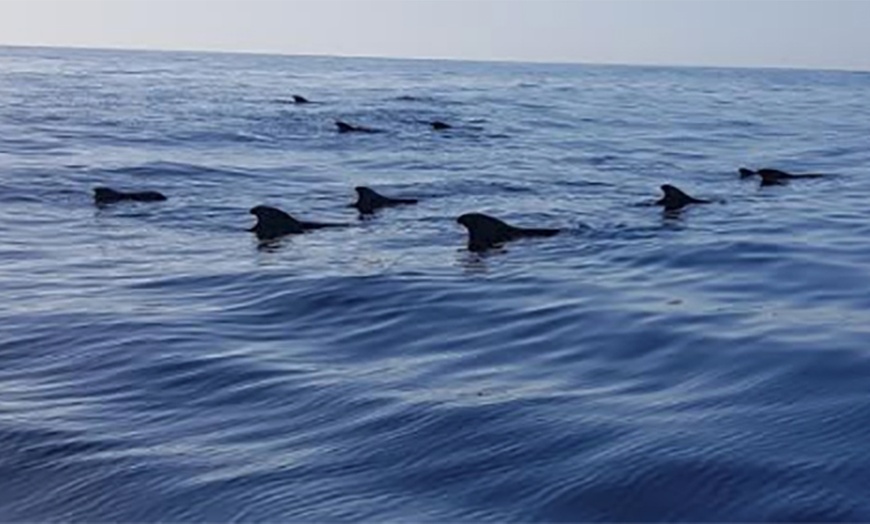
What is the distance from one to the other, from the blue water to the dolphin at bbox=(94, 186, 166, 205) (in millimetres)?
269

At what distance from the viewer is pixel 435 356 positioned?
10.9 metres

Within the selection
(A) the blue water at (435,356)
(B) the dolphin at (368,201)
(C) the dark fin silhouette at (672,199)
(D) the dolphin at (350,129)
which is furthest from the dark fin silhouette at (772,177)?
(D) the dolphin at (350,129)

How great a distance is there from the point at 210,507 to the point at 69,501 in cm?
85

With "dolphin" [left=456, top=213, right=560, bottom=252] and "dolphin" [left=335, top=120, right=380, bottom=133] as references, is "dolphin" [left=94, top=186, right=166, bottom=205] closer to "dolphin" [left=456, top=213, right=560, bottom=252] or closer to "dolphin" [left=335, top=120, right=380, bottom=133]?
"dolphin" [left=456, top=213, right=560, bottom=252]

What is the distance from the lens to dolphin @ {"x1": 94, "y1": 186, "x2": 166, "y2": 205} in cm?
2248

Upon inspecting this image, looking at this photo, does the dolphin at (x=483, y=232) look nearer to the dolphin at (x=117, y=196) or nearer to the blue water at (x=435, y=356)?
the blue water at (x=435, y=356)

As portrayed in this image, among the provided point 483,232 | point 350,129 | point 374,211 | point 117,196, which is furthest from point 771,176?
point 350,129

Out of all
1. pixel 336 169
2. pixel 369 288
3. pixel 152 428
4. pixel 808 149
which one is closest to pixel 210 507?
pixel 152 428

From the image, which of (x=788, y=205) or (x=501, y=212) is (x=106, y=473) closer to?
(x=501, y=212)

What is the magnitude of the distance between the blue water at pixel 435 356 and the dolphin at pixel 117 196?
0.27m

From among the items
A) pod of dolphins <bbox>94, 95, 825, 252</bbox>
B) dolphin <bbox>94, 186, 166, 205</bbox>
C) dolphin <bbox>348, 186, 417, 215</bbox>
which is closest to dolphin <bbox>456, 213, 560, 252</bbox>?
pod of dolphins <bbox>94, 95, 825, 252</bbox>

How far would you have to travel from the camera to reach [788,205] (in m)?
22.0

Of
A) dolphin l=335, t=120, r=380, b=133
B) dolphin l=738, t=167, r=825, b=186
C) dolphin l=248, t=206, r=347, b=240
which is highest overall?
dolphin l=248, t=206, r=347, b=240

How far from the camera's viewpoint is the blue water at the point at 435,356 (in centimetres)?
745
